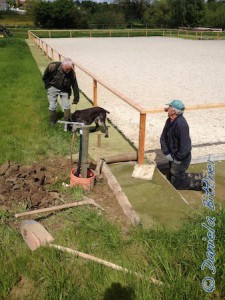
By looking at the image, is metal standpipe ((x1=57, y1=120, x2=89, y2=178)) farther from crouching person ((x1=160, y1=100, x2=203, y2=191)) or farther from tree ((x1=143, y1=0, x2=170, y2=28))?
tree ((x1=143, y1=0, x2=170, y2=28))

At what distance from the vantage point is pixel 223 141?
6.64 meters

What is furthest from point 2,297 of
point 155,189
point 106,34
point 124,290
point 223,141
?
point 106,34

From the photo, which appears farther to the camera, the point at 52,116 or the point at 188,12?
the point at 188,12

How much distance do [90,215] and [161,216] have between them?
92 cm

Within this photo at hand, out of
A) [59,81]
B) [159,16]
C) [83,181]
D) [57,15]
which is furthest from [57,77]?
[159,16]

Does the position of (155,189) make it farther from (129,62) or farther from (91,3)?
(91,3)

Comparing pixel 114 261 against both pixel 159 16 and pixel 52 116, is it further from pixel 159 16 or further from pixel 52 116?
pixel 159 16

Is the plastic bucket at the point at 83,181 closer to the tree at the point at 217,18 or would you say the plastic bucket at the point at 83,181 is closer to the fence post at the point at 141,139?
the fence post at the point at 141,139

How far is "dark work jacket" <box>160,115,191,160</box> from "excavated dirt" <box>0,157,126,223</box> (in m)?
1.15

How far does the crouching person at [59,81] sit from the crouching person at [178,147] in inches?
112

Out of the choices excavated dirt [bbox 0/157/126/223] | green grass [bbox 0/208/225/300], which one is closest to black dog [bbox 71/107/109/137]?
excavated dirt [bbox 0/157/126/223]

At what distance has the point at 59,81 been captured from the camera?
6.77 metres

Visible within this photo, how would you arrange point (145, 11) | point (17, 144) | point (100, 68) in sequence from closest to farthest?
1. point (17, 144)
2. point (100, 68)
3. point (145, 11)

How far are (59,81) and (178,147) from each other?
3.34 meters
